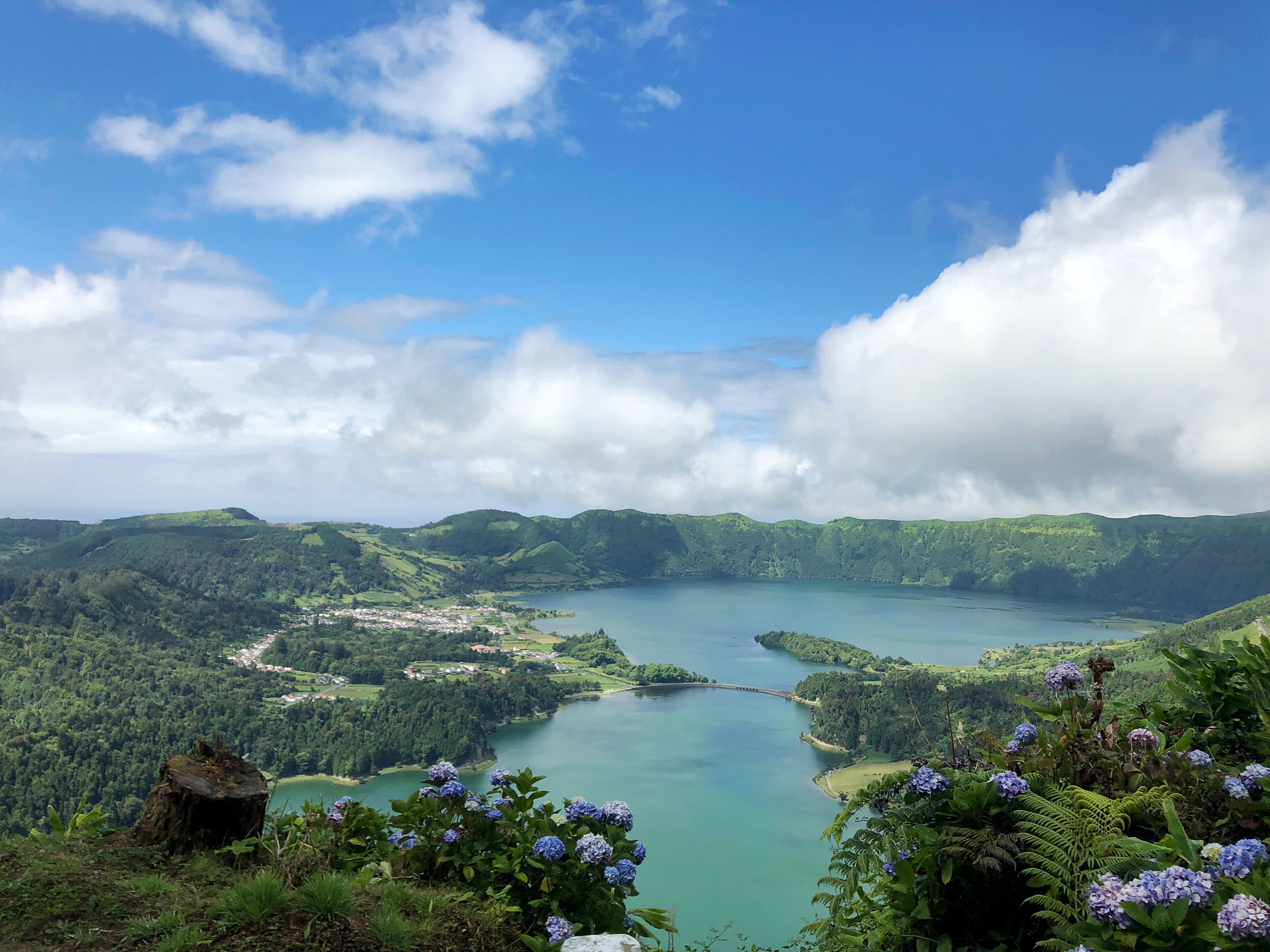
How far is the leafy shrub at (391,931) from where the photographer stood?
109 inches

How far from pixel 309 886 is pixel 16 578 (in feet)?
421

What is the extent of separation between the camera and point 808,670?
88.8 metres

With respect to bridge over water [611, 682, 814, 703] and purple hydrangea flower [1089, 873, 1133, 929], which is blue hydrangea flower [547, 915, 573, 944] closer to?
purple hydrangea flower [1089, 873, 1133, 929]

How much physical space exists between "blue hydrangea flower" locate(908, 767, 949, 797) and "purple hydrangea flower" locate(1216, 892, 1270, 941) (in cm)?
96

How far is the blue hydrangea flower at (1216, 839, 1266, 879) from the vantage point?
196cm

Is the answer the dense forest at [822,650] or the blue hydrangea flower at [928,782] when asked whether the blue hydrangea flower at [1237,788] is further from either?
the dense forest at [822,650]

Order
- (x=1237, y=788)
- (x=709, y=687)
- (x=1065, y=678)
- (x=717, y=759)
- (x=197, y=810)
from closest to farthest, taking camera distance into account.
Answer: (x=1237, y=788)
(x=1065, y=678)
(x=197, y=810)
(x=717, y=759)
(x=709, y=687)

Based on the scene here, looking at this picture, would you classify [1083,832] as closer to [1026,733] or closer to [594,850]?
[1026,733]

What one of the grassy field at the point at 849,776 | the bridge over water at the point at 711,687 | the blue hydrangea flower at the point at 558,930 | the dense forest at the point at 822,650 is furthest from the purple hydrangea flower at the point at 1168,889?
the dense forest at the point at 822,650

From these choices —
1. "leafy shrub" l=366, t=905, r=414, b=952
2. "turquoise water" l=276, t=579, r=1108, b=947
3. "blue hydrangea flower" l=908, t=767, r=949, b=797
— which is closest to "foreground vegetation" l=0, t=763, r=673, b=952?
"leafy shrub" l=366, t=905, r=414, b=952

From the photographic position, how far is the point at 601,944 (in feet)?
9.09

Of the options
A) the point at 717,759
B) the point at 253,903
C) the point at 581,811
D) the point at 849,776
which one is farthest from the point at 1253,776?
the point at 717,759

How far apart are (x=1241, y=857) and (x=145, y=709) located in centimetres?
8278

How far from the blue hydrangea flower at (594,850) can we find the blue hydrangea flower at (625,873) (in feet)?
0.24
